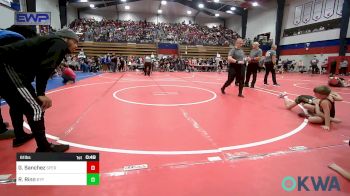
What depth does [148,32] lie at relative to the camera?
1090 inches

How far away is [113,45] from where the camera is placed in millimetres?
24047

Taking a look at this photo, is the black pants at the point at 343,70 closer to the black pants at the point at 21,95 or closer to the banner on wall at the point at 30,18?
the banner on wall at the point at 30,18

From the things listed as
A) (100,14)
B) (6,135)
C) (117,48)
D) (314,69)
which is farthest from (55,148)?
(100,14)

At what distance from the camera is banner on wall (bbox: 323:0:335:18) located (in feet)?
62.5

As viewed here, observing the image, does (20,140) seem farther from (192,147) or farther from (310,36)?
(310,36)

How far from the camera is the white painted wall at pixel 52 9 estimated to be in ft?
64.6

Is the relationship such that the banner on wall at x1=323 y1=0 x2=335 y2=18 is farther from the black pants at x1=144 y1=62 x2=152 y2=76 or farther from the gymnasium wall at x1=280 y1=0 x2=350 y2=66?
the black pants at x1=144 y1=62 x2=152 y2=76

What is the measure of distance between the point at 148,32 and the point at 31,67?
26854mm

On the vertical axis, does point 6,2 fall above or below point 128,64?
above

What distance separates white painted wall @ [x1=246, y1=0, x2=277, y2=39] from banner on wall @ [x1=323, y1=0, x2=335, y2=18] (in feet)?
20.1

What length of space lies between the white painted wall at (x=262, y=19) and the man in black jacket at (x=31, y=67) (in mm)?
27821

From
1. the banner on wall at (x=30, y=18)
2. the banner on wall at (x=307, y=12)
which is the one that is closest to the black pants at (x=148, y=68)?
the banner on wall at (x=30, y=18)

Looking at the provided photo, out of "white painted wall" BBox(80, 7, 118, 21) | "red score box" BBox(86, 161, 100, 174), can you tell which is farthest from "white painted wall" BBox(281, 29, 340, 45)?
"red score box" BBox(86, 161, 100, 174)

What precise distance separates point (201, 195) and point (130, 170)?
2.48 ft
